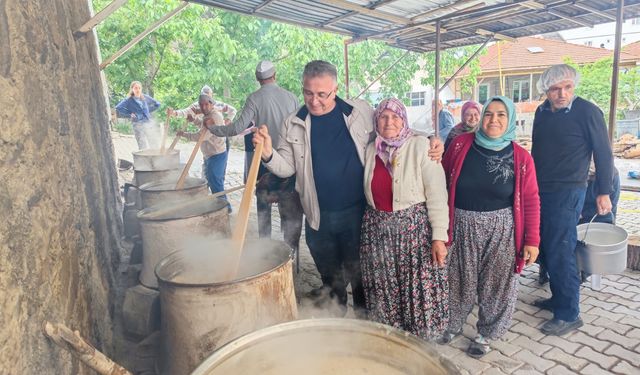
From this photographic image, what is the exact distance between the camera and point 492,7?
178 inches

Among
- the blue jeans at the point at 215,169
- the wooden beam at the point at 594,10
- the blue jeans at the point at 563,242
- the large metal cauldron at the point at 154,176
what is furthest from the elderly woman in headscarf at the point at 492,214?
the blue jeans at the point at 215,169

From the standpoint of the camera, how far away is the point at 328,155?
2896 mm

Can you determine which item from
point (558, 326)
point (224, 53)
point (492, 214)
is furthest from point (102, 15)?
point (224, 53)

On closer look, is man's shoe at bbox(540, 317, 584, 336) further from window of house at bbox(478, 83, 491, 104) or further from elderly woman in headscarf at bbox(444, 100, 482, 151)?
window of house at bbox(478, 83, 491, 104)

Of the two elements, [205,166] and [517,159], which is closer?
[517,159]

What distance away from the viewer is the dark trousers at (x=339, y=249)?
3045 mm

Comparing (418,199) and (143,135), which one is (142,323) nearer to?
(418,199)

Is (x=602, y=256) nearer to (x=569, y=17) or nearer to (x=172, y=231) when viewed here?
(x=569, y=17)

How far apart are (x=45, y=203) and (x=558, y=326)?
12.3 feet

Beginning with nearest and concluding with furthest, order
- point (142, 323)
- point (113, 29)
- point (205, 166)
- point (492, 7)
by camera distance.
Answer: point (142, 323) → point (492, 7) → point (205, 166) → point (113, 29)

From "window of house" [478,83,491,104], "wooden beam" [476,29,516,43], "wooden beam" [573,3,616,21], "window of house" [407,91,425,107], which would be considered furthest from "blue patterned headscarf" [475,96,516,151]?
"window of house" [407,91,425,107]

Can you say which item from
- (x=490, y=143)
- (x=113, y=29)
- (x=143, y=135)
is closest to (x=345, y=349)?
(x=490, y=143)

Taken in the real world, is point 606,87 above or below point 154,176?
above

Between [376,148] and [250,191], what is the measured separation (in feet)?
3.29
